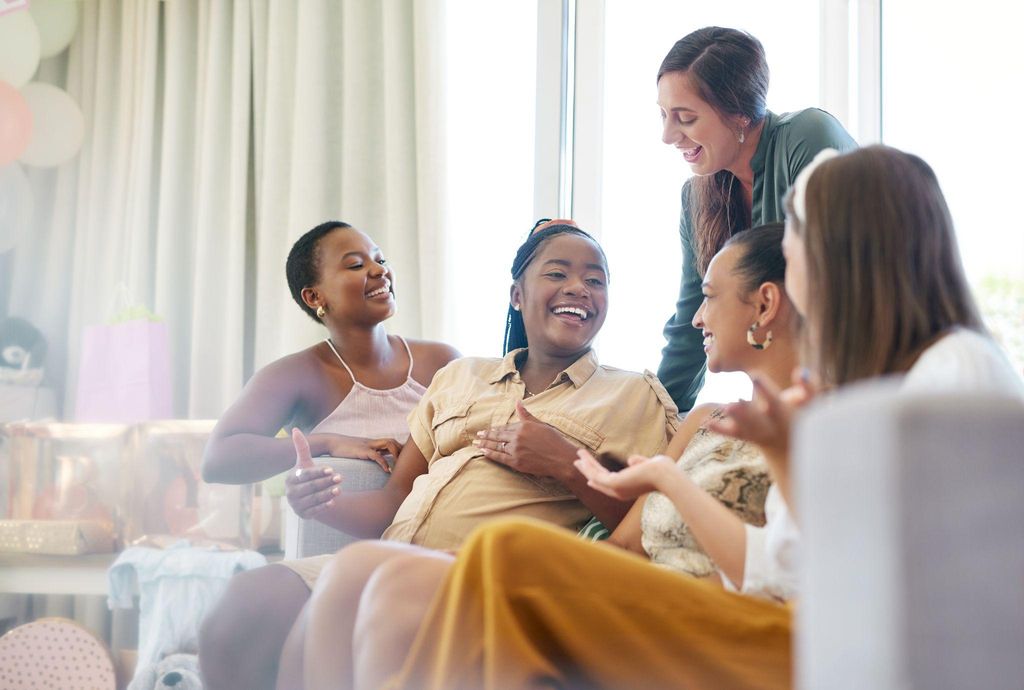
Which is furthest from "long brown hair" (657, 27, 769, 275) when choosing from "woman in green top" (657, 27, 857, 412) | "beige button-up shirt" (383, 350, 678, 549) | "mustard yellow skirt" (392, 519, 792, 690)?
"mustard yellow skirt" (392, 519, 792, 690)

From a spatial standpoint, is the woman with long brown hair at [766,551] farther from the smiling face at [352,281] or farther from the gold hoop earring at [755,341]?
the smiling face at [352,281]

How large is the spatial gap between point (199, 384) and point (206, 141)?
77 cm

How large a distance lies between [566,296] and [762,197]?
43 cm

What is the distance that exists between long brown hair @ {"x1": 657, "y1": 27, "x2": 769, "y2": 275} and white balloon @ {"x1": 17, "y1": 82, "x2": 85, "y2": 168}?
2123 mm

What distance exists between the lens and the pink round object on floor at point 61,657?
9.46ft

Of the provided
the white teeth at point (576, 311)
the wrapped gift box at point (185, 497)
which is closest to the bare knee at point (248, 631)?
the white teeth at point (576, 311)

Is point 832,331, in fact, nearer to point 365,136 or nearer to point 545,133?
point 545,133

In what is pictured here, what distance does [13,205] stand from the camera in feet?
11.2

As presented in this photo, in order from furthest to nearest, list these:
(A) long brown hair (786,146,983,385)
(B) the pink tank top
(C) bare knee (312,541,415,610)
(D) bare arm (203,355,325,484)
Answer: (B) the pink tank top < (D) bare arm (203,355,325,484) < (C) bare knee (312,541,415,610) < (A) long brown hair (786,146,983,385)

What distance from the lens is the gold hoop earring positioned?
1.64m

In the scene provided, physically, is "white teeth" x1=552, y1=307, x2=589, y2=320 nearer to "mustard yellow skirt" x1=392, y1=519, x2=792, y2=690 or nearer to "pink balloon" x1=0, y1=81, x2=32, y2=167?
"mustard yellow skirt" x1=392, y1=519, x2=792, y2=690

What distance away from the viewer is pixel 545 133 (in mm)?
3195

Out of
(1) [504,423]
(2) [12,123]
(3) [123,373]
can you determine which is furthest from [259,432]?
(2) [12,123]

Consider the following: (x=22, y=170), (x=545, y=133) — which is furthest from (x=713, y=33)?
(x=22, y=170)
